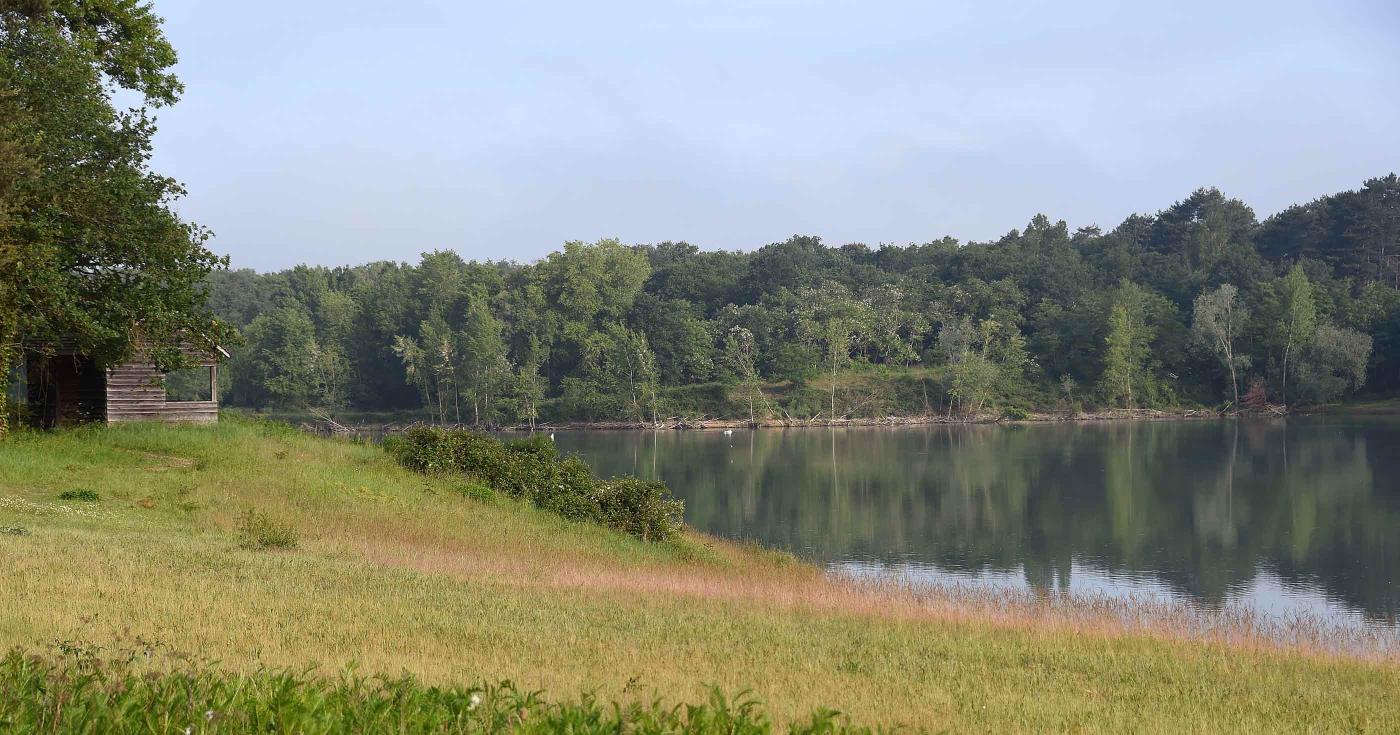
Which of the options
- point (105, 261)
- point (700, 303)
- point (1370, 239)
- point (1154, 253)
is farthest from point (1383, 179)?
point (105, 261)

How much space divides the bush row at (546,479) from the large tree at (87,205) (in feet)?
20.4

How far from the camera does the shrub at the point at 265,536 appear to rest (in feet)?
49.6

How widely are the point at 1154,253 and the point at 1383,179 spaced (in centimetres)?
1816

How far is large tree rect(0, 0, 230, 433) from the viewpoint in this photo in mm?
23672

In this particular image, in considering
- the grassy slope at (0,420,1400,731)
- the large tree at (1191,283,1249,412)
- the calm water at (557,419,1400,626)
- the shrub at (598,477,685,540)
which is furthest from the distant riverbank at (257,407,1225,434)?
the grassy slope at (0,420,1400,731)

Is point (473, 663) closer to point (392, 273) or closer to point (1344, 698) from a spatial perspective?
point (1344, 698)

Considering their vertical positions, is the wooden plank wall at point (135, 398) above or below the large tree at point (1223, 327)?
below

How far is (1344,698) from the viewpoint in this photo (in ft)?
30.1

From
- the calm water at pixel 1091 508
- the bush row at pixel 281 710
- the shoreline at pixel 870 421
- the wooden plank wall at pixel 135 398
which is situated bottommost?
the calm water at pixel 1091 508

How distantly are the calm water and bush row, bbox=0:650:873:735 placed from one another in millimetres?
18358

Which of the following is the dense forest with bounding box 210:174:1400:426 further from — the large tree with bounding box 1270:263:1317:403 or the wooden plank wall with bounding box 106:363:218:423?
the wooden plank wall with bounding box 106:363:218:423

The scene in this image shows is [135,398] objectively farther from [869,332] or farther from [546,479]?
[869,332]

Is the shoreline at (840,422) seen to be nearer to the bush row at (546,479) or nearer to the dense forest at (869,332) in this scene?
the dense forest at (869,332)

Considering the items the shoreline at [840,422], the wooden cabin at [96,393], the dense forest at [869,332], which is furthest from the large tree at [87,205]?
the shoreline at [840,422]
